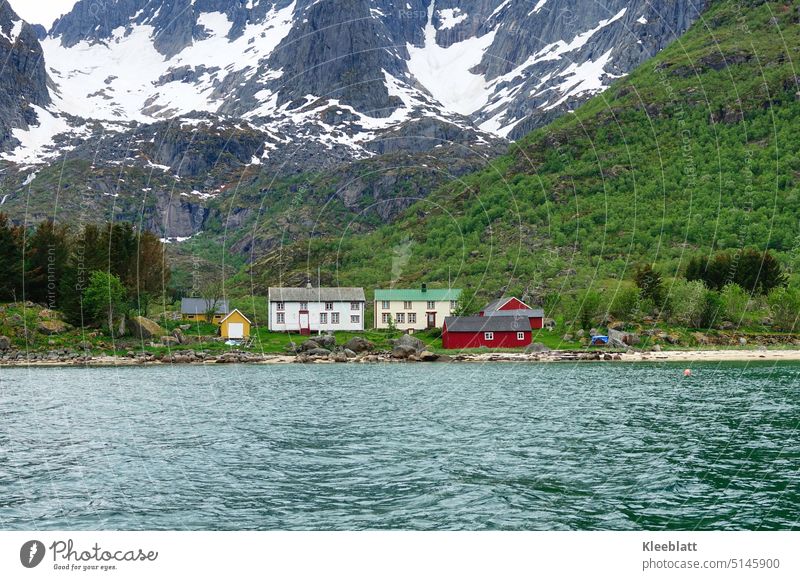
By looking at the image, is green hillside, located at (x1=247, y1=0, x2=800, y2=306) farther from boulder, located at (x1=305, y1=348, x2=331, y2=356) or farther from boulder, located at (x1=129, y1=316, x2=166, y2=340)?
boulder, located at (x1=129, y1=316, x2=166, y2=340)

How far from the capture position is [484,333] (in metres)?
95.9

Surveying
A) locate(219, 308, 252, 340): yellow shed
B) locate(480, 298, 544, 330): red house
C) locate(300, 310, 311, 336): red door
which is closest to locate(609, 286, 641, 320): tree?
locate(480, 298, 544, 330): red house

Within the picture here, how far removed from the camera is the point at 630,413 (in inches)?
1427

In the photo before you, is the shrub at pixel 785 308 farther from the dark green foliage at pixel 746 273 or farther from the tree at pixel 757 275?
the tree at pixel 757 275

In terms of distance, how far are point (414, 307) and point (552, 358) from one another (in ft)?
115

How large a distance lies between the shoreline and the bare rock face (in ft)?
32.5

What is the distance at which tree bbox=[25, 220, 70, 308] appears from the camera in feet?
298

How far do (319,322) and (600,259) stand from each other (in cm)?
5258

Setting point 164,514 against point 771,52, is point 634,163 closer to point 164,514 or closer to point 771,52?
point 771,52

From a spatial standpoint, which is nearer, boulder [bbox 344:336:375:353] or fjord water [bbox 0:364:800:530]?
fjord water [bbox 0:364:800:530]

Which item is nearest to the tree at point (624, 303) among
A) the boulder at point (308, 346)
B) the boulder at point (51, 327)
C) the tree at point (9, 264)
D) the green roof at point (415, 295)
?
the green roof at point (415, 295)

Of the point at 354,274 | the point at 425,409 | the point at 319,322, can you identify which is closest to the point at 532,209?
the point at 354,274

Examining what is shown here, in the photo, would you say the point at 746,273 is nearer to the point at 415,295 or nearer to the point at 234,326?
the point at 415,295

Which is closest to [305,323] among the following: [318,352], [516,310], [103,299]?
[318,352]
